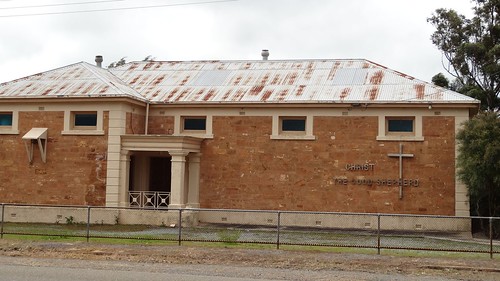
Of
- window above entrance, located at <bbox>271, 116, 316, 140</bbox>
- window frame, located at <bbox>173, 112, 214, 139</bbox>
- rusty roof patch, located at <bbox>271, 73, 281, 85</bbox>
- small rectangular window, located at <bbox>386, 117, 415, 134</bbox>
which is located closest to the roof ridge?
window frame, located at <bbox>173, 112, 214, 139</bbox>

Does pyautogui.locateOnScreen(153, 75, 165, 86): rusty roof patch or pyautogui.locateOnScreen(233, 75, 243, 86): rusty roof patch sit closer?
pyautogui.locateOnScreen(233, 75, 243, 86): rusty roof patch

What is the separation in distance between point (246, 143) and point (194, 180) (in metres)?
2.72

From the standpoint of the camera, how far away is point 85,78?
28703mm

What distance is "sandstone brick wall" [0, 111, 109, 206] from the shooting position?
26.4m

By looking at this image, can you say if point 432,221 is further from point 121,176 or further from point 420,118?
point 121,176

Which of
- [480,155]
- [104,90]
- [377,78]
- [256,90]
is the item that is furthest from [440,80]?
[104,90]

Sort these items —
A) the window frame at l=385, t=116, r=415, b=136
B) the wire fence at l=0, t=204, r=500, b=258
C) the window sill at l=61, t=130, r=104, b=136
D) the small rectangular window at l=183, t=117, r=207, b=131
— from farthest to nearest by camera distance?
the small rectangular window at l=183, t=117, r=207, b=131
the window sill at l=61, t=130, r=104, b=136
the window frame at l=385, t=116, r=415, b=136
the wire fence at l=0, t=204, r=500, b=258

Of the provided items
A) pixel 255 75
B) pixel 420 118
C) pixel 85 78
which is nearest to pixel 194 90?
pixel 255 75

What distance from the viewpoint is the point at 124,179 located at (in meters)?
26.2

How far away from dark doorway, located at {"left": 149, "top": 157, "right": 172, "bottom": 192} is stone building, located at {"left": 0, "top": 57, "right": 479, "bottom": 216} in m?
0.71

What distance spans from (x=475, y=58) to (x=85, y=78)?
25.5 meters

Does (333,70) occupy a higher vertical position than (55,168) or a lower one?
higher

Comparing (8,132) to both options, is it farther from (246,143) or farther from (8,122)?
(246,143)

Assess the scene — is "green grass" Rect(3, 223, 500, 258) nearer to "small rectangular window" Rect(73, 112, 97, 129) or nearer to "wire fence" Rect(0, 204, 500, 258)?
"wire fence" Rect(0, 204, 500, 258)
